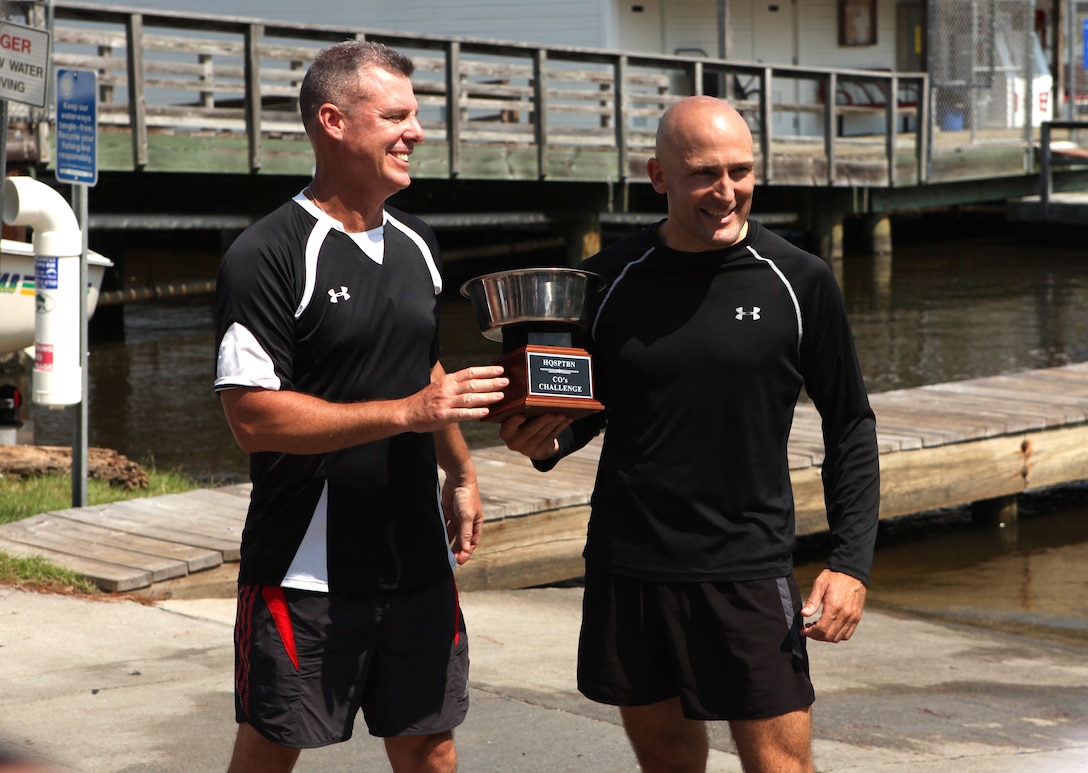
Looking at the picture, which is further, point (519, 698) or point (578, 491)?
point (578, 491)

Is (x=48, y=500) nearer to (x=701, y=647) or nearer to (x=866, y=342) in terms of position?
(x=701, y=647)

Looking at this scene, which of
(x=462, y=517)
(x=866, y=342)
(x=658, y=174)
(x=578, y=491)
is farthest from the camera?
(x=866, y=342)

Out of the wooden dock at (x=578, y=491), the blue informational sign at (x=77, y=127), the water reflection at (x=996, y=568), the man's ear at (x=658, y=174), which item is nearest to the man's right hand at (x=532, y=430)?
the man's ear at (x=658, y=174)

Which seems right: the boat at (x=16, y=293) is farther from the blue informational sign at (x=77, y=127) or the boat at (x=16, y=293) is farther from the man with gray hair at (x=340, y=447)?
the man with gray hair at (x=340, y=447)

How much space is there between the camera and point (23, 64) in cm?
684

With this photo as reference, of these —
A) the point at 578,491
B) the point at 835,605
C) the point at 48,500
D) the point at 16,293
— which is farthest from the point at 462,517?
the point at 16,293

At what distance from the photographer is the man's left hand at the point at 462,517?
11.9ft

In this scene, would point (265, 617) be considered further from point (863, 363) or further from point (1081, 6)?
point (1081, 6)

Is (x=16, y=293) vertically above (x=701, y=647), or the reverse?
(x=16, y=293)

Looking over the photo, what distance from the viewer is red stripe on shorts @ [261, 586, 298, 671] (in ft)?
10.6

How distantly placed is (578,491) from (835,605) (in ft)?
14.9

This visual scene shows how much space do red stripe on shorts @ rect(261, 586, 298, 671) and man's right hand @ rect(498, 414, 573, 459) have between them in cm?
60

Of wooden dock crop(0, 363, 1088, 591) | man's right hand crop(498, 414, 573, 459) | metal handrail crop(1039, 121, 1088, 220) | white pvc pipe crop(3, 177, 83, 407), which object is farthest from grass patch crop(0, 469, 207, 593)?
metal handrail crop(1039, 121, 1088, 220)

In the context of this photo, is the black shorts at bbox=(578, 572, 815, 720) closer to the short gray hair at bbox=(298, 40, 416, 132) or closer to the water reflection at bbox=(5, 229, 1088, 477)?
the short gray hair at bbox=(298, 40, 416, 132)
